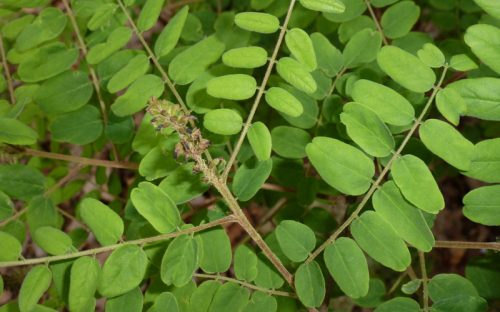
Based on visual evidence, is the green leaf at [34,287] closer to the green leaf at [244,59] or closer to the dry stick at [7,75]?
the green leaf at [244,59]

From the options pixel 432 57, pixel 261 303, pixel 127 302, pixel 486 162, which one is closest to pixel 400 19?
pixel 432 57

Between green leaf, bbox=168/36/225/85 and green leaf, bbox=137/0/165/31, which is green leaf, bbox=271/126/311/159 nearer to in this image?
green leaf, bbox=168/36/225/85

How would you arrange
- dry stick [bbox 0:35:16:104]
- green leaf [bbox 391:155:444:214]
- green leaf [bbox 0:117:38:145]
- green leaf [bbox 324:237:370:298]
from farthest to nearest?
1. dry stick [bbox 0:35:16:104]
2. green leaf [bbox 0:117:38:145]
3. green leaf [bbox 324:237:370:298]
4. green leaf [bbox 391:155:444:214]

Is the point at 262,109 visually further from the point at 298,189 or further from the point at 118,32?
the point at 118,32

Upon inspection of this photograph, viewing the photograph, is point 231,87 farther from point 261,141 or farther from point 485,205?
point 485,205

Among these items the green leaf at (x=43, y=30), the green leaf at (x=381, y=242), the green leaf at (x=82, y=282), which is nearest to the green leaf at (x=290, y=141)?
the green leaf at (x=381, y=242)

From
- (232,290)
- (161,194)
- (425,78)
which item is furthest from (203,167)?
(425,78)

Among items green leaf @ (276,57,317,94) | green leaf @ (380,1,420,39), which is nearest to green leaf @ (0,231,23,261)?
green leaf @ (276,57,317,94)
